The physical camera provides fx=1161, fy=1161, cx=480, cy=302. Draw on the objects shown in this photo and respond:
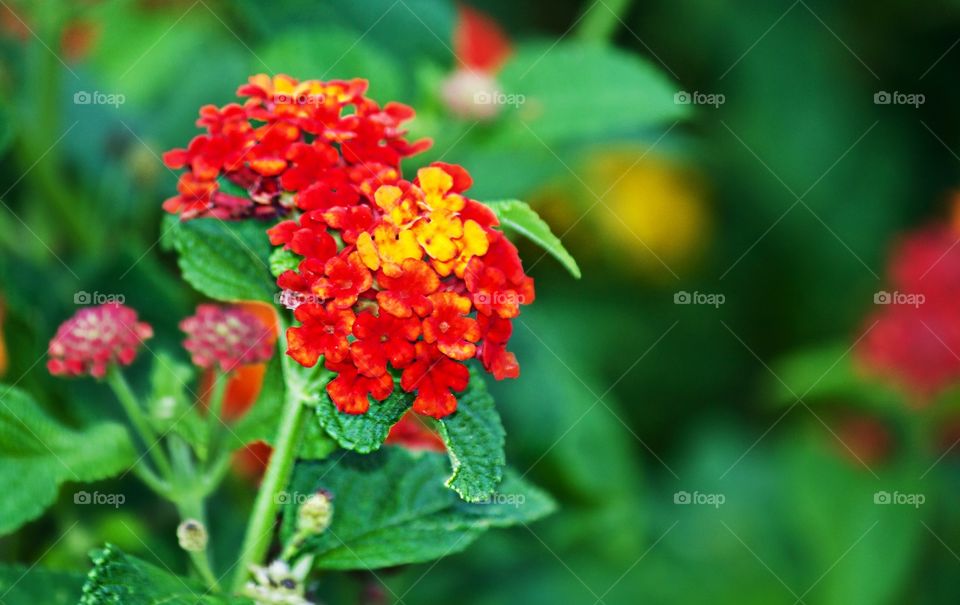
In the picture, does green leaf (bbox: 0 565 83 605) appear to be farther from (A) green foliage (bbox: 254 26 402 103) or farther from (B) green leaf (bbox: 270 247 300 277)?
(A) green foliage (bbox: 254 26 402 103)

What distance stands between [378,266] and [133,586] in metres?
0.28

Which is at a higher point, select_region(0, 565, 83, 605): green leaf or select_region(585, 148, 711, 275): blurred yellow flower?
A: select_region(585, 148, 711, 275): blurred yellow flower

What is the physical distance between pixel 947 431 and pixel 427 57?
1070 millimetres

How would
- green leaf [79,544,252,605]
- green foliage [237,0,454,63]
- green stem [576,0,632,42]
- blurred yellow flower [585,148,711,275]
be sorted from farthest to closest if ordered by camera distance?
blurred yellow flower [585,148,711,275] < green stem [576,0,632,42] < green foliage [237,0,454,63] < green leaf [79,544,252,605]

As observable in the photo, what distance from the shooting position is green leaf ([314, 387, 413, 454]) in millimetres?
811

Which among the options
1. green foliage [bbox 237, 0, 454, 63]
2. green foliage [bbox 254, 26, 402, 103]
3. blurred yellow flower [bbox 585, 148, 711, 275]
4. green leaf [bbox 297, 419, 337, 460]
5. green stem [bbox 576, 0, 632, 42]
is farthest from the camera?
blurred yellow flower [bbox 585, 148, 711, 275]

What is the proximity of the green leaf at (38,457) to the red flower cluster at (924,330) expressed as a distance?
4.13ft

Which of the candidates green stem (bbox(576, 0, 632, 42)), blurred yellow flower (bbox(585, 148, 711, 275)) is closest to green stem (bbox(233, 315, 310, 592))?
green stem (bbox(576, 0, 632, 42))

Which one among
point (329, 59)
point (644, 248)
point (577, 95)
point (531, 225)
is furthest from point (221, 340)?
point (644, 248)

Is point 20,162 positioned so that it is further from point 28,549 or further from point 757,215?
point 757,215

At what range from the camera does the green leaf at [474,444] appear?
2.69ft

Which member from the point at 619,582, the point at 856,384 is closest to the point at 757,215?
the point at 856,384

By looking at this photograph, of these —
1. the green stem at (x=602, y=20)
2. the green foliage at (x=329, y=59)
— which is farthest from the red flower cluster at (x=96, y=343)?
the green stem at (x=602, y=20)

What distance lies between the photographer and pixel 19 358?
1222mm
